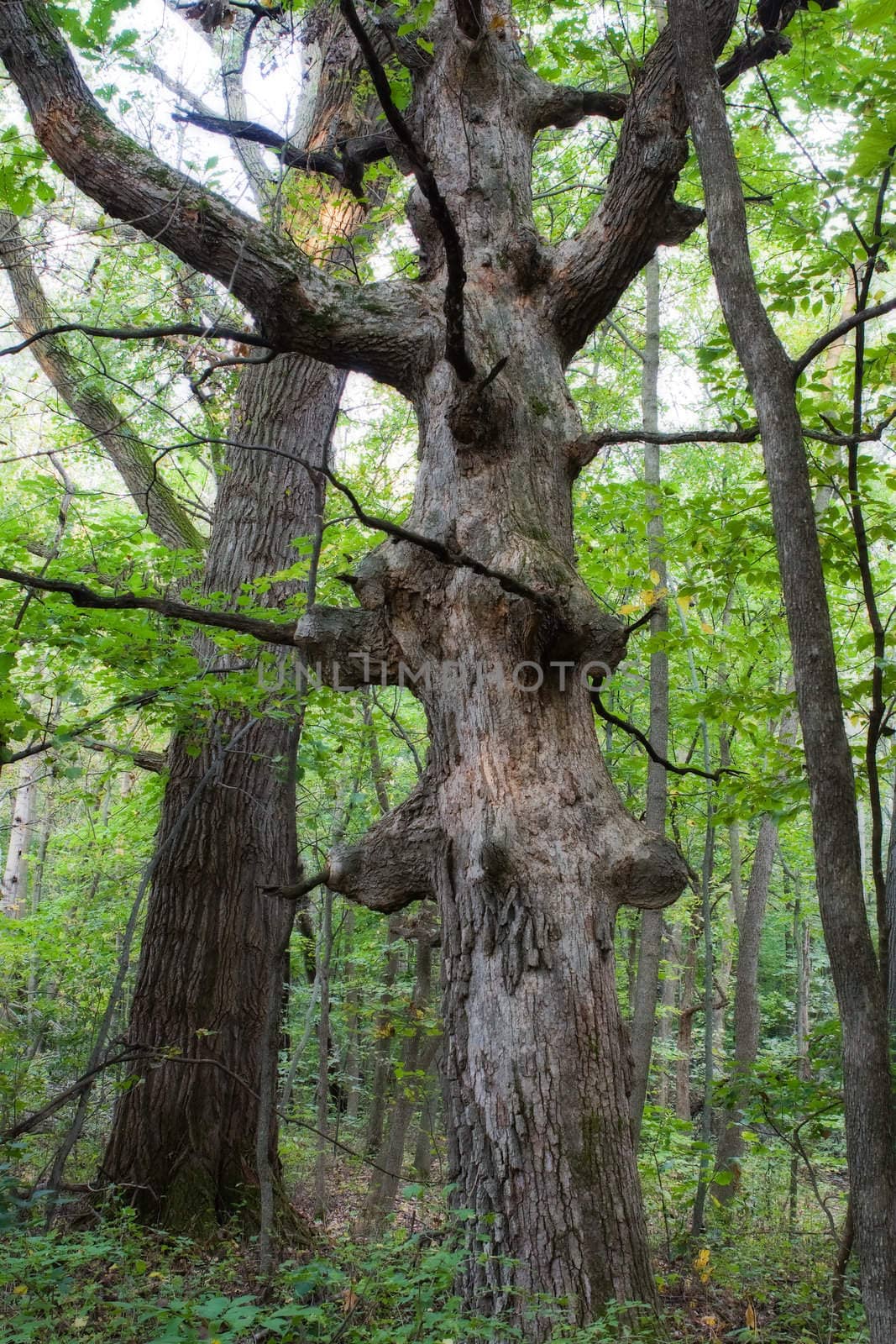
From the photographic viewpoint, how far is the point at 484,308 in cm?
399

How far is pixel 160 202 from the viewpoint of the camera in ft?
12.0

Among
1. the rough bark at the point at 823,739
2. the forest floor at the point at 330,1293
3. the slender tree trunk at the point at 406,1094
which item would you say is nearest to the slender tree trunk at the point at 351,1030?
the slender tree trunk at the point at 406,1094

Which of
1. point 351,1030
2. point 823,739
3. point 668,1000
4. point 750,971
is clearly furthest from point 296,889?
point 668,1000

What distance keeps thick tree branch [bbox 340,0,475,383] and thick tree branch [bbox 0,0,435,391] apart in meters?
0.87

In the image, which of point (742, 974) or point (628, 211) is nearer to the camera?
point (628, 211)

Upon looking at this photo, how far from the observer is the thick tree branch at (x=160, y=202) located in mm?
3660

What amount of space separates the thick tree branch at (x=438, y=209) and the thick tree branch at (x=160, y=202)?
0.87 meters

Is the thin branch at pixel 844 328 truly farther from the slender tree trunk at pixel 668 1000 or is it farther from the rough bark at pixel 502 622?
the slender tree trunk at pixel 668 1000

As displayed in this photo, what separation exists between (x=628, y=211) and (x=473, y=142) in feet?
3.42

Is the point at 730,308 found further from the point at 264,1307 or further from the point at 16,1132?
the point at 16,1132

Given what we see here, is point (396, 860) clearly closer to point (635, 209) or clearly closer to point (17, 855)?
point (635, 209)

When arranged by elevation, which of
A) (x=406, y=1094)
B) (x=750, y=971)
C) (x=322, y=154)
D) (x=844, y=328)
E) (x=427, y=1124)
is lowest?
(x=427, y=1124)

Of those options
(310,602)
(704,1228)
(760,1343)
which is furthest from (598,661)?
(704,1228)

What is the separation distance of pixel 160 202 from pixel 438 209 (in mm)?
1517
